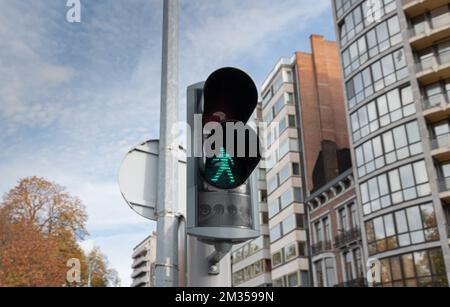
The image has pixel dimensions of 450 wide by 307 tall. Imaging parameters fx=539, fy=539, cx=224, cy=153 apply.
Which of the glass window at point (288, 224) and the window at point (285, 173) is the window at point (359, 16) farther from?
the glass window at point (288, 224)

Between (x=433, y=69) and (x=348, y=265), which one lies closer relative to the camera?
(x=433, y=69)

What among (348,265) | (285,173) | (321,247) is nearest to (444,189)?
(348,265)

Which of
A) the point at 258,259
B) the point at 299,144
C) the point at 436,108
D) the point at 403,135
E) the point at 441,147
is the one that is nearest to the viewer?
the point at 441,147

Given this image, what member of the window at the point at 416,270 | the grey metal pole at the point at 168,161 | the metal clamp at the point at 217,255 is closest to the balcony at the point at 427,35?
the window at the point at 416,270

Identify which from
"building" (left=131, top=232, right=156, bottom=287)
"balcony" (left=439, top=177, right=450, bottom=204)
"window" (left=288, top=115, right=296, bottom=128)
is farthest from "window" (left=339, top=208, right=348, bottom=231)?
"building" (left=131, top=232, right=156, bottom=287)

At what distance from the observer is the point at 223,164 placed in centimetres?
319

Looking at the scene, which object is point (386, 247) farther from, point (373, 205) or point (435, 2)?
point (435, 2)

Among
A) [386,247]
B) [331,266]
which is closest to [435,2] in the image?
[386,247]

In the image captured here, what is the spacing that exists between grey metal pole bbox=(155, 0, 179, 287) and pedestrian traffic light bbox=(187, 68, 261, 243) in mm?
125

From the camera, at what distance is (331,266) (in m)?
43.3

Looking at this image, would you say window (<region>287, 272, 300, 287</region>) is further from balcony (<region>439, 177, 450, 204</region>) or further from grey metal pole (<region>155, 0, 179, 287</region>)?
grey metal pole (<region>155, 0, 179, 287</region>)

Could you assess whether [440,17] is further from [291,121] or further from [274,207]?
[274,207]

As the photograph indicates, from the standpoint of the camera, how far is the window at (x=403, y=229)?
107 ft

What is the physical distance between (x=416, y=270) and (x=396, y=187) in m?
5.45
